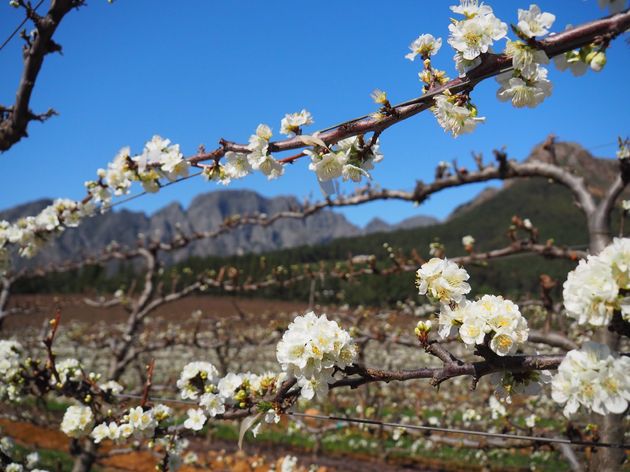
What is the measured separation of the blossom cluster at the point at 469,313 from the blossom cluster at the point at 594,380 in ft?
0.59

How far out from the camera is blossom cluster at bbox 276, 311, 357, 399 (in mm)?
1464

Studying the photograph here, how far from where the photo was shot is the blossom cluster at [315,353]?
146 centimetres

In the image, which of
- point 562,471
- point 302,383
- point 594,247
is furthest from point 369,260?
point 562,471

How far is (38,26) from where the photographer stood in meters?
2.44

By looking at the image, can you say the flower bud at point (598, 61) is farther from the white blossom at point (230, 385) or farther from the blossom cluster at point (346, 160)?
the white blossom at point (230, 385)

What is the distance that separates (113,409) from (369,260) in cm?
255

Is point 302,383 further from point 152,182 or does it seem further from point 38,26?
point 38,26

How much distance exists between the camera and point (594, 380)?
1095 mm

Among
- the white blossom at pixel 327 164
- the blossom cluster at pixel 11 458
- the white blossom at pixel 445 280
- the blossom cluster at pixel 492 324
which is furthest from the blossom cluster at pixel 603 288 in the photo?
the blossom cluster at pixel 11 458

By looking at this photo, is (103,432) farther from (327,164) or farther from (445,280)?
(445,280)

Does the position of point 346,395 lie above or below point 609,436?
above

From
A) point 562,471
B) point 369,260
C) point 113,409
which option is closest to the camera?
point 113,409

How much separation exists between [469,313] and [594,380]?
355 millimetres

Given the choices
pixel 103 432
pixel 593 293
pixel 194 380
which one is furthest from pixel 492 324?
pixel 103 432
